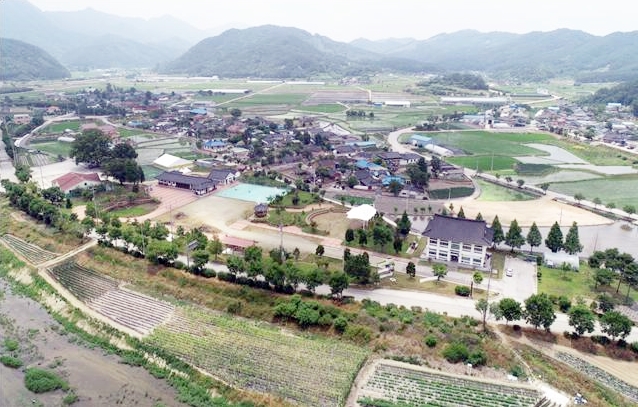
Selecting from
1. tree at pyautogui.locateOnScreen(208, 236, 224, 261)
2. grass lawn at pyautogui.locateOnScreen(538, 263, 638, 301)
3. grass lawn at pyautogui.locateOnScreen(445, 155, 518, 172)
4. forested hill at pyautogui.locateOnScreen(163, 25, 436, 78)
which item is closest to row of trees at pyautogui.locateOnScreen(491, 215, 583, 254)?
grass lawn at pyautogui.locateOnScreen(538, 263, 638, 301)

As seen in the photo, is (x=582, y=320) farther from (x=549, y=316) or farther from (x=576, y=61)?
(x=576, y=61)

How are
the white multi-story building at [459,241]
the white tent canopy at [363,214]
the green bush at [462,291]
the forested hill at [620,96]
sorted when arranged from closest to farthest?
the green bush at [462,291]
the white multi-story building at [459,241]
the white tent canopy at [363,214]
the forested hill at [620,96]

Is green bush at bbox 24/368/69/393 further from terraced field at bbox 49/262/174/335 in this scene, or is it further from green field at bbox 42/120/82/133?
green field at bbox 42/120/82/133

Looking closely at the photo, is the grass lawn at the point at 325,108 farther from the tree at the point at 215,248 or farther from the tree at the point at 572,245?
the tree at the point at 572,245

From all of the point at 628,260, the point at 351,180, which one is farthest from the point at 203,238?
the point at 628,260

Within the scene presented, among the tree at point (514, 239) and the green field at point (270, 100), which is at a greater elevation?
the green field at point (270, 100)

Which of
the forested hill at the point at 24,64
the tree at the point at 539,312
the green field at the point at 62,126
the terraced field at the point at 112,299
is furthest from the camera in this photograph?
the forested hill at the point at 24,64

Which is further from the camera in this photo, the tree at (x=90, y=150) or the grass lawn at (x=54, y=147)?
the grass lawn at (x=54, y=147)

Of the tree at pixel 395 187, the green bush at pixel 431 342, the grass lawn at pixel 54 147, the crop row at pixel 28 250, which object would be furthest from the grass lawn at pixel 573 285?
the grass lawn at pixel 54 147
